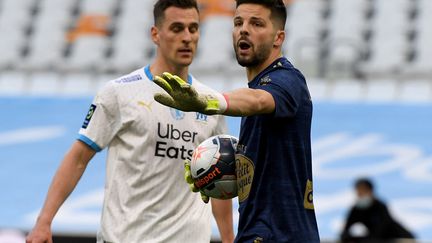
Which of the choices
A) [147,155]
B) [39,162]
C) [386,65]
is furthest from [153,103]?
[386,65]

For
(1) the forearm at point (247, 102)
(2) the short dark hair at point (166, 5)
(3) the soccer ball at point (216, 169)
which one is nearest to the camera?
(1) the forearm at point (247, 102)

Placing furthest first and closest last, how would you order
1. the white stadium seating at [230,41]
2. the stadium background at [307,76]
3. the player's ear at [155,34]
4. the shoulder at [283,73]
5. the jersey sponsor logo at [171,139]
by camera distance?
the white stadium seating at [230,41] → the stadium background at [307,76] → the player's ear at [155,34] → the jersey sponsor logo at [171,139] → the shoulder at [283,73]

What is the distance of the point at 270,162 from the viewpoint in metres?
4.83

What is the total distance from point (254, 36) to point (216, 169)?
74 cm

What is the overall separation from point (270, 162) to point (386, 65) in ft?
36.5

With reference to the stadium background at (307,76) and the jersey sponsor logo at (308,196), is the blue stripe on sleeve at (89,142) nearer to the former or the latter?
the jersey sponsor logo at (308,196)

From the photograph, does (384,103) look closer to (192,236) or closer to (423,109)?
(423,109)

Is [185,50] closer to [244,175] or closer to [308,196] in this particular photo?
[244,175]

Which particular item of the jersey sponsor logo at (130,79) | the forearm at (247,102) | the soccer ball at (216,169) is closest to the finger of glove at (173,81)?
the forearm at (247,102)

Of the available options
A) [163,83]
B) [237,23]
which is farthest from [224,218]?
[163,83]

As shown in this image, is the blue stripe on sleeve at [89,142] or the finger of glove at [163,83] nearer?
the finger of glove at [163,83]

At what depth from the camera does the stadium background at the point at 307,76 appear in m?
13.4

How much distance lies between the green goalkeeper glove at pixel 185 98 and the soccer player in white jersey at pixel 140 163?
69.3 inches

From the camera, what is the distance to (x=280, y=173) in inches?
190
